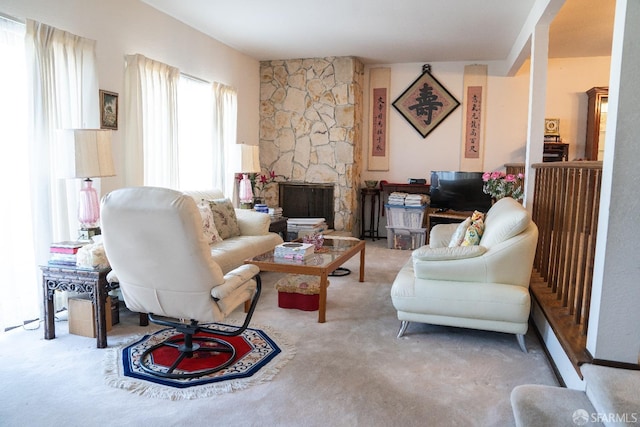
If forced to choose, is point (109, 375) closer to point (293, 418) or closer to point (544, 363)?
point (293, 418)

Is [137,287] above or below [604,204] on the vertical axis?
below

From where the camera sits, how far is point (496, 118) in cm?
679

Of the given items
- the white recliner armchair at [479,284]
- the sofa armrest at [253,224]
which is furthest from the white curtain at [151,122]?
the white recliner armchair at [479,284]

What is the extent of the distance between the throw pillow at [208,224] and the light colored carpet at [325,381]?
1.03m

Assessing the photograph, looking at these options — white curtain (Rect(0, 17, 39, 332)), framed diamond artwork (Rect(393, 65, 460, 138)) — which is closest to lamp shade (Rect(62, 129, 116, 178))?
white curtain (Rect(0, 17, 39, 332))

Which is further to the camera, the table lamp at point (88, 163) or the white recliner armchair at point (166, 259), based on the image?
the table lamp at point (88, 163)

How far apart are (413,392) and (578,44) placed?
210 inches

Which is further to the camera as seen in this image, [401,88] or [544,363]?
[401,88]

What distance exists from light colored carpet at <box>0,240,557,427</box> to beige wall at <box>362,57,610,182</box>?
13.5ft

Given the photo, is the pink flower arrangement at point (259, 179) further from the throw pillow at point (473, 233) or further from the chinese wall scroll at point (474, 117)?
the throw pillow at point (473, 233)

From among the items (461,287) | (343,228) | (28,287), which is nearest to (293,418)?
(461,287)

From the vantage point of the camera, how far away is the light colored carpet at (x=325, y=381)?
2143 mm

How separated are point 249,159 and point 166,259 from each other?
3348 millimetres

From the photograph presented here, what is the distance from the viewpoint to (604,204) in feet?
6.77
